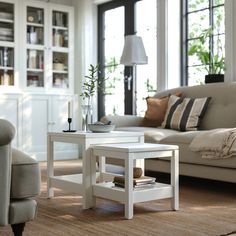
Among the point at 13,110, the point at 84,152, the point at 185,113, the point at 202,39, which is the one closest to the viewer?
the point at 84,152

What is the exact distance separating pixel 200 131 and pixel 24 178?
1965mm

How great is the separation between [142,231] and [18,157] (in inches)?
28.3

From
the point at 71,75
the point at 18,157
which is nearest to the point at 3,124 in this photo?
the point at 18,157

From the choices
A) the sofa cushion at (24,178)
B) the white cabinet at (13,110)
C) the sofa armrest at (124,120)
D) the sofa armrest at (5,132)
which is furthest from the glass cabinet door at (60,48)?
the sofa armrest at (5,132)

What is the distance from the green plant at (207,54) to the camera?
15.2 feet

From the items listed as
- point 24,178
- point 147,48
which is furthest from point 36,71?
point 24,178

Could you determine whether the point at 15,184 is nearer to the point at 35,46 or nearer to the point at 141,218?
the point at 141,218

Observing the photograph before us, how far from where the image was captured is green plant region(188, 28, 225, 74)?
4621 mm

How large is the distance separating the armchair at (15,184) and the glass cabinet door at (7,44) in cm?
369

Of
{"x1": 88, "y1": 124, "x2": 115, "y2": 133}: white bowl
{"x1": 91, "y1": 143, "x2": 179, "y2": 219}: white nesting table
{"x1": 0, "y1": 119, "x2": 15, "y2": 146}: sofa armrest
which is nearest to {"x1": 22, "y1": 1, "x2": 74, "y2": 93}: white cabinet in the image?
{"x1": 88, "y1": 124, "x2": 115, "y2": 133}: white bowl

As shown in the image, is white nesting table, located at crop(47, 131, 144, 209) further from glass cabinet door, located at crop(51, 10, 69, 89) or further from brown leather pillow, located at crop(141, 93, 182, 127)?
glass cabinet door, located at crop(51, 10, 69, 89)

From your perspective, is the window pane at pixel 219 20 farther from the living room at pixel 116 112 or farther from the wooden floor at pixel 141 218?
the wooden floor at pixel 141 218

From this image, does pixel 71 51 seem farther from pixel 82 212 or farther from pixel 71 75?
pixel 82 212

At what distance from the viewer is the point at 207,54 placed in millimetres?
4754
